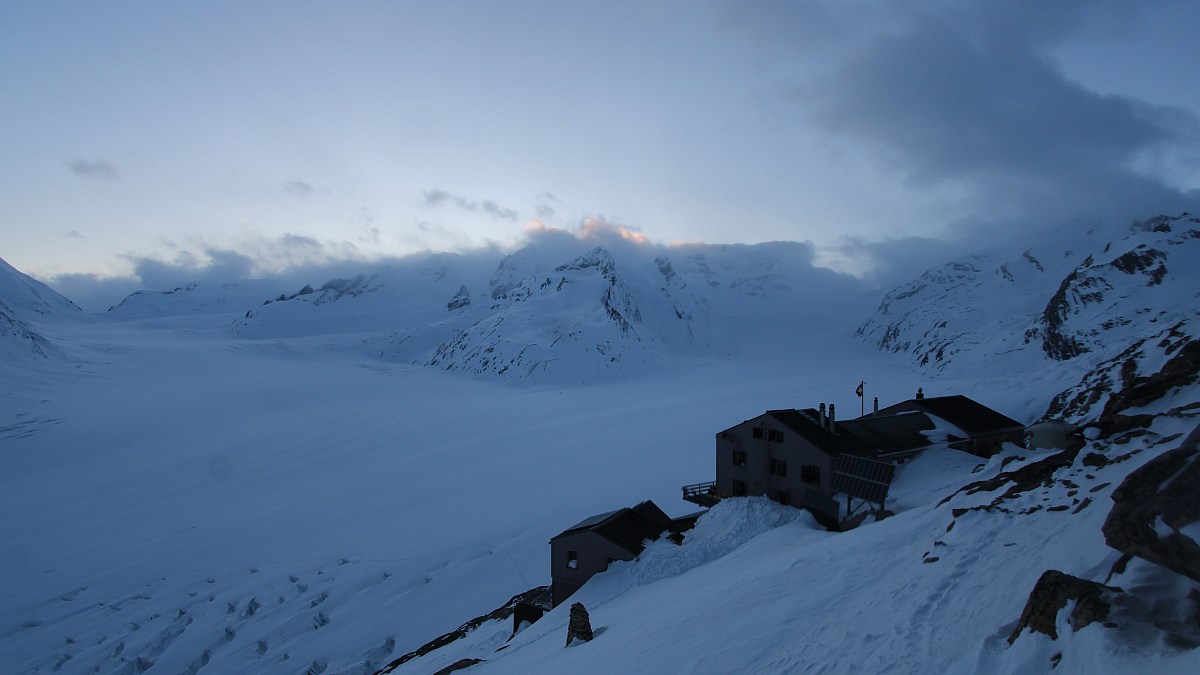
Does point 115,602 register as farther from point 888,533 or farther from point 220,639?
point 888,533

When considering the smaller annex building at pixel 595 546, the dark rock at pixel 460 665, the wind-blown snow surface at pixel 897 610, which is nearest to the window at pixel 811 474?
the wind-blown snow surface at pixel 897 610

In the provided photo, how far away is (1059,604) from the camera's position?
7.09 meters

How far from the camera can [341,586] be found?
25.9 metres

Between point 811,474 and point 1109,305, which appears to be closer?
point 811,474

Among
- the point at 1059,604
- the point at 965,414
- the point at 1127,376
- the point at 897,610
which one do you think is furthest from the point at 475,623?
the point at 1127,376

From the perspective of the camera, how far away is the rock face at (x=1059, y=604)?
21.9ft

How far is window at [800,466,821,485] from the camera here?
2292 cm

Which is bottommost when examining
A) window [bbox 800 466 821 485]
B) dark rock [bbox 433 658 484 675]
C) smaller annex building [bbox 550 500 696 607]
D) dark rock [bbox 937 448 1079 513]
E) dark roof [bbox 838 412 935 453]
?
dark rock [bbox 433 658 484 675]

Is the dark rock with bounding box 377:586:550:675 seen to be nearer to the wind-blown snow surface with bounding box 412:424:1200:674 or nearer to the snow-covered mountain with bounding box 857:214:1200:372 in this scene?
the wind-blown snow surface with bounding box 412:424:1200:674

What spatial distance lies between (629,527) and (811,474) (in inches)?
293

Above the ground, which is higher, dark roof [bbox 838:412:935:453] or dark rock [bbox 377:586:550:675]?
dark roof [bbox 838:412:935:453]

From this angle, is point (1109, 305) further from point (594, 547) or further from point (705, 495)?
point (594, 547)

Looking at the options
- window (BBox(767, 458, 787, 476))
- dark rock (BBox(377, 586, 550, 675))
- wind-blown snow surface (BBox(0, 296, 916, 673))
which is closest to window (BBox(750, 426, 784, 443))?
window (BBox(767, 458, 787, 476))

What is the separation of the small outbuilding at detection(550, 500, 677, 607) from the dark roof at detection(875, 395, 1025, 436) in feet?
42.0
